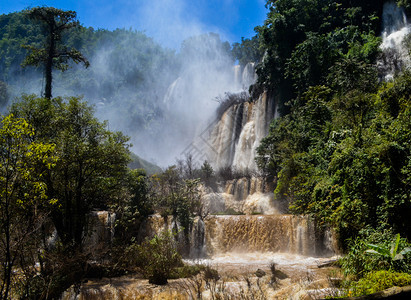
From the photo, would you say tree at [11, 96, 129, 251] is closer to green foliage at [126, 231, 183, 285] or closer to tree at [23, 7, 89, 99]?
green foliage at [126, 231, 183, 285]

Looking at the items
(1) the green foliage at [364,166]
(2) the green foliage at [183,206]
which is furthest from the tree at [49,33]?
(1) the green foliage at [364,166]

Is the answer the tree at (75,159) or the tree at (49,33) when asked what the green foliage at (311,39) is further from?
the tree at (49,33)

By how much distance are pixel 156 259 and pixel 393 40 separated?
20490 mm

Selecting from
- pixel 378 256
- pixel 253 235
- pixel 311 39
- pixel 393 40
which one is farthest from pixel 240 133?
pixel 378 256

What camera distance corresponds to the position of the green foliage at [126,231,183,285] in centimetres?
771

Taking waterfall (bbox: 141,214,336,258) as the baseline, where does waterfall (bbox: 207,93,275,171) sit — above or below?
above

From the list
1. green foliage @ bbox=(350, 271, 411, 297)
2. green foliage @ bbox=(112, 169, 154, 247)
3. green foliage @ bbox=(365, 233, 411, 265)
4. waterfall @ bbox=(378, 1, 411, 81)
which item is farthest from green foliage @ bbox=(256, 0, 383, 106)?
green foliage @ bbox=(350, 271, 411, 297)

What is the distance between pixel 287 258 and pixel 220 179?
12.8m

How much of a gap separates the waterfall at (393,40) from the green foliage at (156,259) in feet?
49.5

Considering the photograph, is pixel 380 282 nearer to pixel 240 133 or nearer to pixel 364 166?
pixel 364 166

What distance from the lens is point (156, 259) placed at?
7918mm

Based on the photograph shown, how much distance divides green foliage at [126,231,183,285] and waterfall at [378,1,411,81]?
594 inches

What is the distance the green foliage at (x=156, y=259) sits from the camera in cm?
771

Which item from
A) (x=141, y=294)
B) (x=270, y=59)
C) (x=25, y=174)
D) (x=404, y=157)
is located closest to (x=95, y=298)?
(x=141, y=294)
